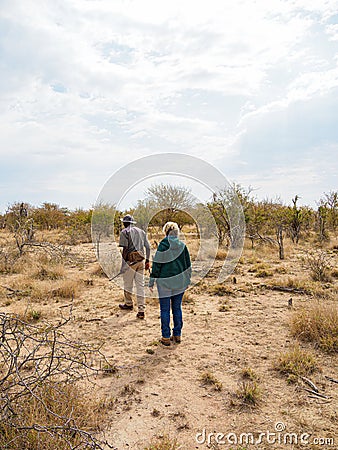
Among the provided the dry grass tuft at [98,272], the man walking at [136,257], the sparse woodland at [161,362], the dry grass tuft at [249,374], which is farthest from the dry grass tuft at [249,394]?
the dry grass tuft at [98,272]

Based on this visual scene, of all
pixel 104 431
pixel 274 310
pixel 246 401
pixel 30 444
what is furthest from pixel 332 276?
pixel 30 444

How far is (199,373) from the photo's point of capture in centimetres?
440

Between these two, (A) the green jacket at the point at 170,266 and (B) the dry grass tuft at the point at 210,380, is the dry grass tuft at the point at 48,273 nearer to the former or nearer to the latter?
(A) the green jacket at the point at 170,266

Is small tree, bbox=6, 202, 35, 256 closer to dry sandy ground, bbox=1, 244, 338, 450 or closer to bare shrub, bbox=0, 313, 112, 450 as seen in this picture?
dry sandy ground, bbox=1, 244, 338, 450

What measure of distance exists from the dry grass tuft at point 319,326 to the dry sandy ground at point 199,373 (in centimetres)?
18

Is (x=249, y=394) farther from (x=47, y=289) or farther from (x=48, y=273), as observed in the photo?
(x=48, y=273)

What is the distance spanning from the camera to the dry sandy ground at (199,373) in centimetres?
331

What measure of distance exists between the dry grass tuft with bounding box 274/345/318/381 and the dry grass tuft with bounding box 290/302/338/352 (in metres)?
0.45

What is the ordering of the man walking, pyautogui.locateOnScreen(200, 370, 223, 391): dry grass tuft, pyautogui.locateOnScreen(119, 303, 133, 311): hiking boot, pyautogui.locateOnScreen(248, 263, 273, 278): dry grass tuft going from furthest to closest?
pyautogui.locateOnScreen(248, 263, 273, 278): dry grass tuft
pyautogui.locateOnScreen(119, 303, 133, 311): hiking boot
the man walking
pyautogui.locateOnScreen(200, 370, 223, 391): dry grass tuft

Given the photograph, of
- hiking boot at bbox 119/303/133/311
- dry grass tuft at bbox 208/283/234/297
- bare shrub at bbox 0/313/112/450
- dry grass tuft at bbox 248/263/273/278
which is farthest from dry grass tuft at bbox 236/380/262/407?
dry grass tuft at bbox 248/263/273/278

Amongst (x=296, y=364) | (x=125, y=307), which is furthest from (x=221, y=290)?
(x=296, y=364)

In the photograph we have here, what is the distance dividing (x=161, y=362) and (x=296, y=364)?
179 centimetres

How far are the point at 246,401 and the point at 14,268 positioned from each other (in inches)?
350

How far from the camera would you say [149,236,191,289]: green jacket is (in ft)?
16.9
